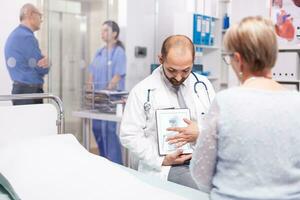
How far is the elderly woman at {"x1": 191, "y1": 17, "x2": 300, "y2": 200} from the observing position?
1098mm

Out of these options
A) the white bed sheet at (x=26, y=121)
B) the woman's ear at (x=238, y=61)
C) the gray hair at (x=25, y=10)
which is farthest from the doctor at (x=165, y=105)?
the gray hair at (x=25, y=10)

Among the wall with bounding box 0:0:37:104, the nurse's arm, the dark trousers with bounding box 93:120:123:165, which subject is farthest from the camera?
the nurse's arm

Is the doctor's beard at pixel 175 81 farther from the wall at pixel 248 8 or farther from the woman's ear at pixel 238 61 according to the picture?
the wall at pixel 248 8

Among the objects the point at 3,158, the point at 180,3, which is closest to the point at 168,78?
the point at 3,158

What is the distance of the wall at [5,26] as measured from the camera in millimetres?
3467

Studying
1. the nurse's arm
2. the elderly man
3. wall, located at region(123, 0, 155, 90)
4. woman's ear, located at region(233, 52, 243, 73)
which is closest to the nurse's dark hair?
wall, located at region(123, 0, 155, 90)

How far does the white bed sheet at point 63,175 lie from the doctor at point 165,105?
0.65ft

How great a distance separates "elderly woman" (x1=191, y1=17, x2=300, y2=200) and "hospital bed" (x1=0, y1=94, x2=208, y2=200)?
51 centimetres

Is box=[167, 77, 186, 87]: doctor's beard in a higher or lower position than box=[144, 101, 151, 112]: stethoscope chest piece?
higher

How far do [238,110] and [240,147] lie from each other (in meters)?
0.11

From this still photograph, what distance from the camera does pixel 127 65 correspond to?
4.70m

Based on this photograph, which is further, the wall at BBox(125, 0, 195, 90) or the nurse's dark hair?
the wall at BBox(125, 0, 195, 90)

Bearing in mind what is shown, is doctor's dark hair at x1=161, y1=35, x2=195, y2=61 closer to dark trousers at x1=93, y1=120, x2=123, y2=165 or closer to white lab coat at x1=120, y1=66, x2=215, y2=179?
white lab coat at x1=120, y1=66, x2=215, y2=179

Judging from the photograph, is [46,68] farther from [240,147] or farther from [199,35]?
[240,147]
